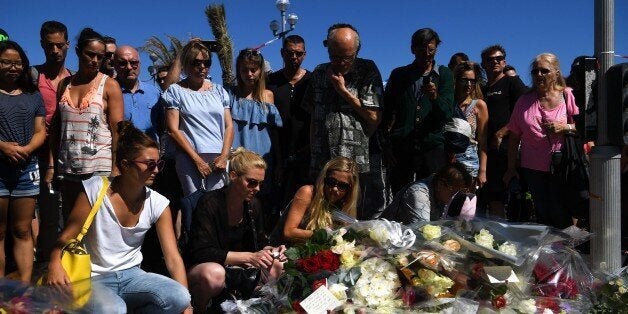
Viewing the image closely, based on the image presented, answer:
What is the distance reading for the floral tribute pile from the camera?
3.58 metres

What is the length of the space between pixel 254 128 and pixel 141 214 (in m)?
1.93

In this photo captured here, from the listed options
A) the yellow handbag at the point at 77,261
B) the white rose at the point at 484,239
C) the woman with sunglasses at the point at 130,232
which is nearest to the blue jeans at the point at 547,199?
the white rose at the point at 484,239

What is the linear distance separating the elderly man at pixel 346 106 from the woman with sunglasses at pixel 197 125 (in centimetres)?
75

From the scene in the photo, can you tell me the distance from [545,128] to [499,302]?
8.25ft

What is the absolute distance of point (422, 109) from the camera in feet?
17.9

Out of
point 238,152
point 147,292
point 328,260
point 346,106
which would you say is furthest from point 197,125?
point 328,260

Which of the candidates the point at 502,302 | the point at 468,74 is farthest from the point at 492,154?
the point at 502,302

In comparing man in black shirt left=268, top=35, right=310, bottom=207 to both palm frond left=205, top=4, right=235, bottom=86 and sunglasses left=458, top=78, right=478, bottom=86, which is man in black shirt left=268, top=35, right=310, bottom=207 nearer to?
sunglasses left=458, top=78, right=478, bottom=86

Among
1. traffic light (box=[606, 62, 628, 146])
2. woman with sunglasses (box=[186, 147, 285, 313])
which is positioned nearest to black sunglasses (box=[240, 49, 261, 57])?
woman with sunglasses (box=[186, 147, 285, 313])

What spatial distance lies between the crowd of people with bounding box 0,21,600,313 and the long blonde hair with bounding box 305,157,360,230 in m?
0.01

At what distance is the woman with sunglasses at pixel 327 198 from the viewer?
15.0ft

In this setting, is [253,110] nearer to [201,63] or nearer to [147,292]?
[201,63]

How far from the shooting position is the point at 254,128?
18.6ft

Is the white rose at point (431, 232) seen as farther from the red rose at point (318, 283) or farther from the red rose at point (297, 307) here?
the red rose at point (297, 307)
